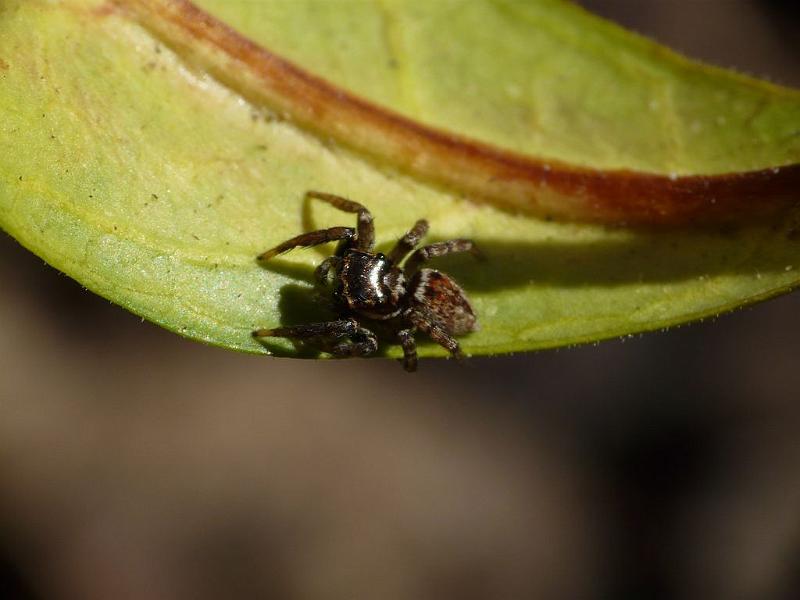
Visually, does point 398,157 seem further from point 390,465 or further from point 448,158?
point 390,465

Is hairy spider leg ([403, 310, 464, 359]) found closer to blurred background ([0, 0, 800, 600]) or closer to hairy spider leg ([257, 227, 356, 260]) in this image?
hairy spider leg ([257, 227, 356, 260])

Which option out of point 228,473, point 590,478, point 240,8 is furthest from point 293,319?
point 590,478

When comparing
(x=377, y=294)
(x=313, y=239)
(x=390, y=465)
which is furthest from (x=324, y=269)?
(x=390, y=465)

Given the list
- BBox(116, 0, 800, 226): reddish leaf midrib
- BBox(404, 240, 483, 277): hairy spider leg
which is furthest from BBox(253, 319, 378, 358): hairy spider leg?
BBox(116, 0, 800, 226): reddish leaf midrib

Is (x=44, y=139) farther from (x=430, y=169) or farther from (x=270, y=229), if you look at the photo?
(x=430, y=169)

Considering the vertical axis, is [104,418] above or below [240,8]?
below
